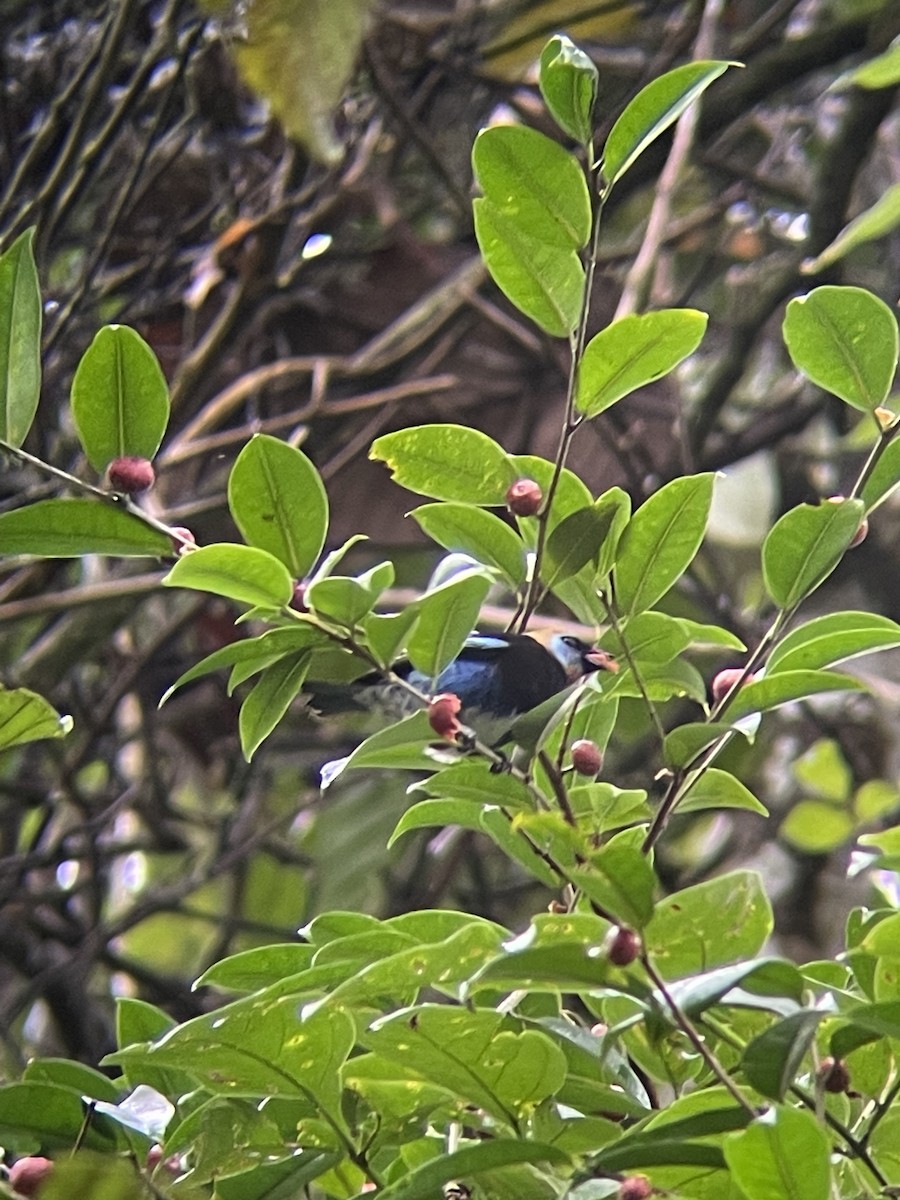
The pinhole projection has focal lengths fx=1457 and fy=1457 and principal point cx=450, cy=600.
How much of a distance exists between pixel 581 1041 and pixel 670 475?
126 cm

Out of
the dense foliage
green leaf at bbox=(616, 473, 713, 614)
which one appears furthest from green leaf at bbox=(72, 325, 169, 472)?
green leaf at bbox=(616, 473, 713, 614)

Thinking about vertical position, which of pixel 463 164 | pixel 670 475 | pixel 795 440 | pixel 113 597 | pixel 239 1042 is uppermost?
pixel 239 1042

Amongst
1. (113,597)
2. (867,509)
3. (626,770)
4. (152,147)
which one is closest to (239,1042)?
(867,509)

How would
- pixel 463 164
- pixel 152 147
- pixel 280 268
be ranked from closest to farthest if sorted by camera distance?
pixel 152 147 < pixel 280 268 < pixel 463 164

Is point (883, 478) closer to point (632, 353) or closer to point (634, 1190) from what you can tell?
point (632, 353)

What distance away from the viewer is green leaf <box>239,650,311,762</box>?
591mm

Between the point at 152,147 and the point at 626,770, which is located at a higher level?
the point at 152,147

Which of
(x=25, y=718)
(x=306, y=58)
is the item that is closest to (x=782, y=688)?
(x=25, y=718)

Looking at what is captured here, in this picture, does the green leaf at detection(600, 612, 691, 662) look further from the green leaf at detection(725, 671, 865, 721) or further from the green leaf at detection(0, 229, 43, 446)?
the green leaf at detection(0, 229, 43, 446)

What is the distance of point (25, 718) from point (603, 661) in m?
0.27

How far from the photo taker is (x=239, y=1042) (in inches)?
21.0

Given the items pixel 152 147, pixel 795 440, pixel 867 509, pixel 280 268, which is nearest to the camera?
pixel 867 509

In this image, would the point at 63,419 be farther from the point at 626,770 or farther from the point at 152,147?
the point at 626,770

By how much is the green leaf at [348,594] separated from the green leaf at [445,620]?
0.02m
